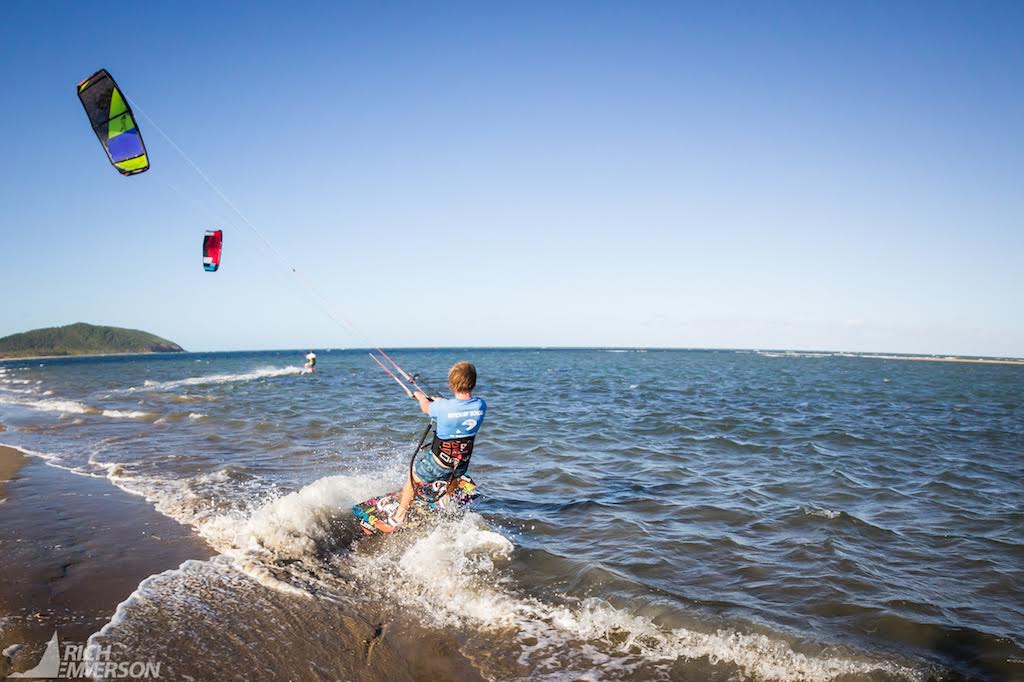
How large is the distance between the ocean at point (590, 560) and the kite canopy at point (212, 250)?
4.24m

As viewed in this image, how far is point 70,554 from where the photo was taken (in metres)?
6.39

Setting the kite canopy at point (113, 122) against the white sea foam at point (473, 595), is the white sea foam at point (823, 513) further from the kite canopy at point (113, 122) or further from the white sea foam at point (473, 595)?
the kite canopy at point (113, 122)

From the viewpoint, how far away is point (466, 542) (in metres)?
7.55

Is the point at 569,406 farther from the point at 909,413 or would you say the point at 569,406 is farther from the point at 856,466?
the point at 909,413

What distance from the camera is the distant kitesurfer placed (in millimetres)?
6930

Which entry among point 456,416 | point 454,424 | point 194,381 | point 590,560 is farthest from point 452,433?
point 194,381

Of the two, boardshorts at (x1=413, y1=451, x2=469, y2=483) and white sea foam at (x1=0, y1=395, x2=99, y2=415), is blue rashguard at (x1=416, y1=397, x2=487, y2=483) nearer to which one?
boardshorts at (x1=413, y1=451, x2=469, y2=483)

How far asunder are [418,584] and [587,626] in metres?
2.02

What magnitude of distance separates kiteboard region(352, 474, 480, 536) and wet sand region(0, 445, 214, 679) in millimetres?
2087

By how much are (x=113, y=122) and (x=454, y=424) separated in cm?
754

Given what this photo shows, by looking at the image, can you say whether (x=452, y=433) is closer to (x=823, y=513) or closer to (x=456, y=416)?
(x=456, y=416)

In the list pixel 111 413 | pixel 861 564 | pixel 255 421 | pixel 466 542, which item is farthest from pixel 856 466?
pixel 111 413

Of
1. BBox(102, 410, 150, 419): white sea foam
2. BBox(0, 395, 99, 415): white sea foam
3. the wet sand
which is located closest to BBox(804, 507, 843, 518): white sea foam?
the wet sand

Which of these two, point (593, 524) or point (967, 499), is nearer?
point (593, 524)
